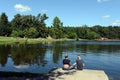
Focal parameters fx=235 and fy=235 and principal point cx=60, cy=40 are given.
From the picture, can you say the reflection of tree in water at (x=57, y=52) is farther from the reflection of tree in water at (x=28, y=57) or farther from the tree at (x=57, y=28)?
the tree at (x=57, y=28)

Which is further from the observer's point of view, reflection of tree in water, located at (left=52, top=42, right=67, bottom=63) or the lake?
reflection of tree in water, located at (left=52, top=42, right=67, bottom=63)

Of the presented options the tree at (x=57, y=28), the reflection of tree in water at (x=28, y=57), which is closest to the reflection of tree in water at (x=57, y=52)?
the reflection of tree in water at (x=28, y=57)

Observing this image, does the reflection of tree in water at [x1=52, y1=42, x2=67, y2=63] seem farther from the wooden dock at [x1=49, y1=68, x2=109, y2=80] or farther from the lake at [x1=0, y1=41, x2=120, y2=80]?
the wooden dock at [x1=49, y1=68, x2=109, y2=80]

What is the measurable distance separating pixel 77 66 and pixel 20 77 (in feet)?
19.8

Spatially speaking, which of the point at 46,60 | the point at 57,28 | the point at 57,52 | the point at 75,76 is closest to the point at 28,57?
the point at 46,60

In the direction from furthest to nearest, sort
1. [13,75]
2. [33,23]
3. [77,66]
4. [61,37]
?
[61,37] → [33,23] → [77,66] → [13,75]

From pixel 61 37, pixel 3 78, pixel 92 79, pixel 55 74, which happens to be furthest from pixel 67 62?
pixel 61 37

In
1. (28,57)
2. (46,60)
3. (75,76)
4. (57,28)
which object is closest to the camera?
(75,76)

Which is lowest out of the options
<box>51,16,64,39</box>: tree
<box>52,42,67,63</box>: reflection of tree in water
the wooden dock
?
<box>52,42,67,63</box>: reflection of tree in water

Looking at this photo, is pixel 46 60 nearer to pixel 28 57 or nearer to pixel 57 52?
pixel 28 57

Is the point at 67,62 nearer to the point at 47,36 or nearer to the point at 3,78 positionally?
the point at 3,78

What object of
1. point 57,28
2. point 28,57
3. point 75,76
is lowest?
point 28,57

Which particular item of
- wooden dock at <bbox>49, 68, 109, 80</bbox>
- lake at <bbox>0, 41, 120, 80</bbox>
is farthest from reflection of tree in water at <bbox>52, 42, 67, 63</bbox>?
wooden dock at <bbox>49, 68, 109, 80</bbox>

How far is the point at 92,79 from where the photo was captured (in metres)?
18.4
